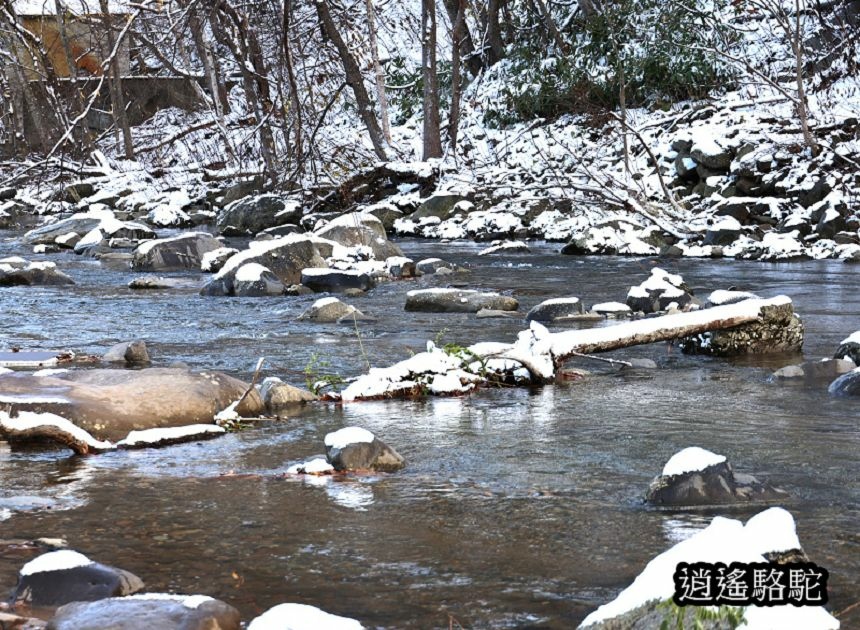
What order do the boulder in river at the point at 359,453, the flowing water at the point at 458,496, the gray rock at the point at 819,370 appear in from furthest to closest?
the gray rock at the point at 819,370 < the boulder in river at the point at 359,453 < the flowing water at the point at 458,496

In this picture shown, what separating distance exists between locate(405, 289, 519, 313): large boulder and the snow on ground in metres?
5.45

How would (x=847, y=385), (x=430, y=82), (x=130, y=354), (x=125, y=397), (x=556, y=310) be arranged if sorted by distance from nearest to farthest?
(x=125, y=397) < (x=847, y=385) < (x=130, y=354) < (x=556, y=310) < (x=430, y=82)

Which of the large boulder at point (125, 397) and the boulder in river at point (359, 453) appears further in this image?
the large boulder at point (125, 397)

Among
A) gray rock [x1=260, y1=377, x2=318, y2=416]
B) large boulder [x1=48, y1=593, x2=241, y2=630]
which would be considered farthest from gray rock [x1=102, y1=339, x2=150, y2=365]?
large boulder [x1=48, y1=593, x2=241, y2=630]

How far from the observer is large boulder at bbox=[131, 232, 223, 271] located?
13.5m

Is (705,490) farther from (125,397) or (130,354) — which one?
(130,354)

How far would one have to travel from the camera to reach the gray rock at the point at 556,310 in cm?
871

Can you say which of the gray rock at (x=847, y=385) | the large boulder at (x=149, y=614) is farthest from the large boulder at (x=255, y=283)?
the large boulder at (x=149, y=614)

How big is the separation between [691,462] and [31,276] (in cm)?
938

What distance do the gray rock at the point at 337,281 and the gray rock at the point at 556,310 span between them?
2648mm

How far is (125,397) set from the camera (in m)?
5.02

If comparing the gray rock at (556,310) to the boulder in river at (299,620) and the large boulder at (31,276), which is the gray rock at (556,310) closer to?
the large boulder at (31,276)

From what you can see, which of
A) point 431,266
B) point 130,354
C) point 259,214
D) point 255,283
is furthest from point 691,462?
point 259,214

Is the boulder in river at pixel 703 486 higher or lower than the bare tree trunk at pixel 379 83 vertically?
lower
